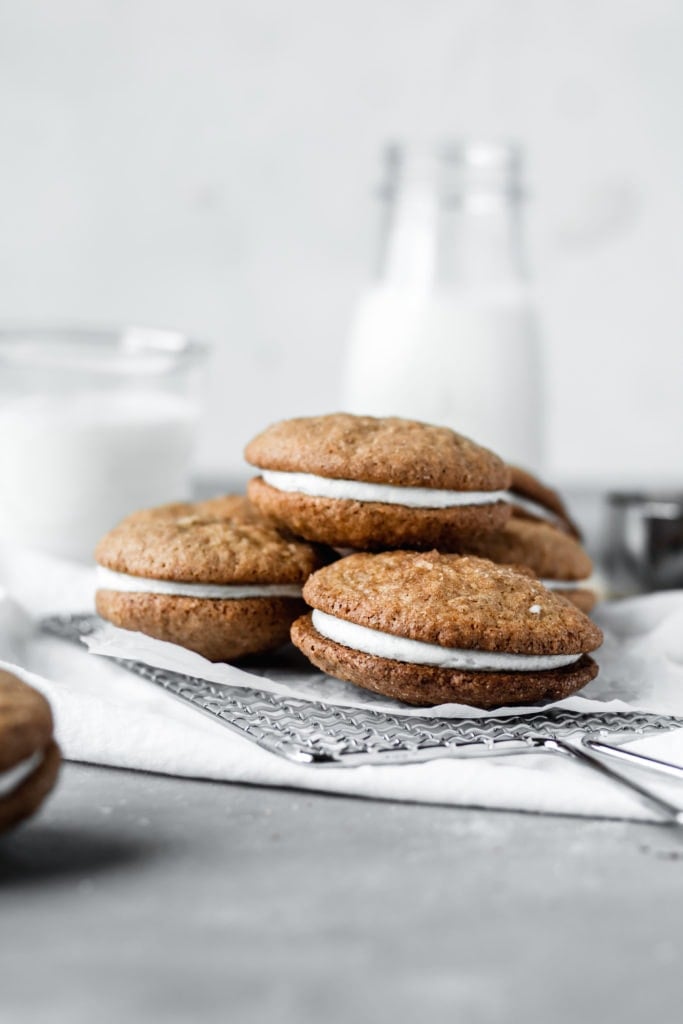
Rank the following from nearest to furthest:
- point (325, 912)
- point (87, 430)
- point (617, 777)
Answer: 1. point (325, 912)
2. point (617, 777)
3. point (87, 430)

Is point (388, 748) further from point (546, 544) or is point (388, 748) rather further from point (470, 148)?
point (470, 148)

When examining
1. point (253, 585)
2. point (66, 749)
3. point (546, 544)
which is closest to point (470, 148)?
point (546, 544)

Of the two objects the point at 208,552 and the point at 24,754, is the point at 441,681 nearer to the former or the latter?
the point at 208,552

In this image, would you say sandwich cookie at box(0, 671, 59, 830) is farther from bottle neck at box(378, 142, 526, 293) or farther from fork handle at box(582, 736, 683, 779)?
bottle neck at box(378, 142, 526, 293)

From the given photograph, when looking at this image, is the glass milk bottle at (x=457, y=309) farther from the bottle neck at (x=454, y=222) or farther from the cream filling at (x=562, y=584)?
the cream filling at (x=562, y=584)

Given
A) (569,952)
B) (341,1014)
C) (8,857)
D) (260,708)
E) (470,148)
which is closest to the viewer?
(341,1014)

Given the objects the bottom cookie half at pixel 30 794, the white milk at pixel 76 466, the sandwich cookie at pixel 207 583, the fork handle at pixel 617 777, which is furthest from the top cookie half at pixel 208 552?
the white milk at pixel 76 466

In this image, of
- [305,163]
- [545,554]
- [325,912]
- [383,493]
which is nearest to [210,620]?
[383,493]
